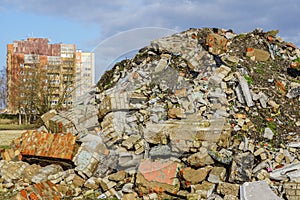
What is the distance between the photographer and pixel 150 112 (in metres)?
7.59

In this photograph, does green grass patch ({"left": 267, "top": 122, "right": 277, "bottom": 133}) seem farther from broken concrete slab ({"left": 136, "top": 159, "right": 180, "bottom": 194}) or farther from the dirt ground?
the dirt ground

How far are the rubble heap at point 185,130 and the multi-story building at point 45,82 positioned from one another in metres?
9.70

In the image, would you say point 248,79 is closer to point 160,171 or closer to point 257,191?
point 257,191

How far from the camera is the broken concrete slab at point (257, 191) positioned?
5.77 metres

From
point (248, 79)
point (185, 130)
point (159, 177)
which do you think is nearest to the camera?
point (159, 177)

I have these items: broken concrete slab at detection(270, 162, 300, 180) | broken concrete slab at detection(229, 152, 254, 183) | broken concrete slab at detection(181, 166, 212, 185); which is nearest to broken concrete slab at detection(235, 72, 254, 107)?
broken concrete slab at detection(229, 152, 254, 183)

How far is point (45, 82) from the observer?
74.3 feet

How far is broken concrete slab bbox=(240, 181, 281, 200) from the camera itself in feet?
18.9

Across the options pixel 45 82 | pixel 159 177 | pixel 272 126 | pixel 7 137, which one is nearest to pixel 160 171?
pixel 159 177

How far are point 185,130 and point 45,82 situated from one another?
680 inches

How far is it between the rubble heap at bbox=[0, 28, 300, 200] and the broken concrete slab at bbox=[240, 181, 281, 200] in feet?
0.05

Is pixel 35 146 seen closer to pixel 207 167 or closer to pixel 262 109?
pixel 207 167

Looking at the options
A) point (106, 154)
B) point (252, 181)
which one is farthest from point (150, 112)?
point (252, 181)

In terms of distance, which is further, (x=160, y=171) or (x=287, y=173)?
(x=160, y=171)
